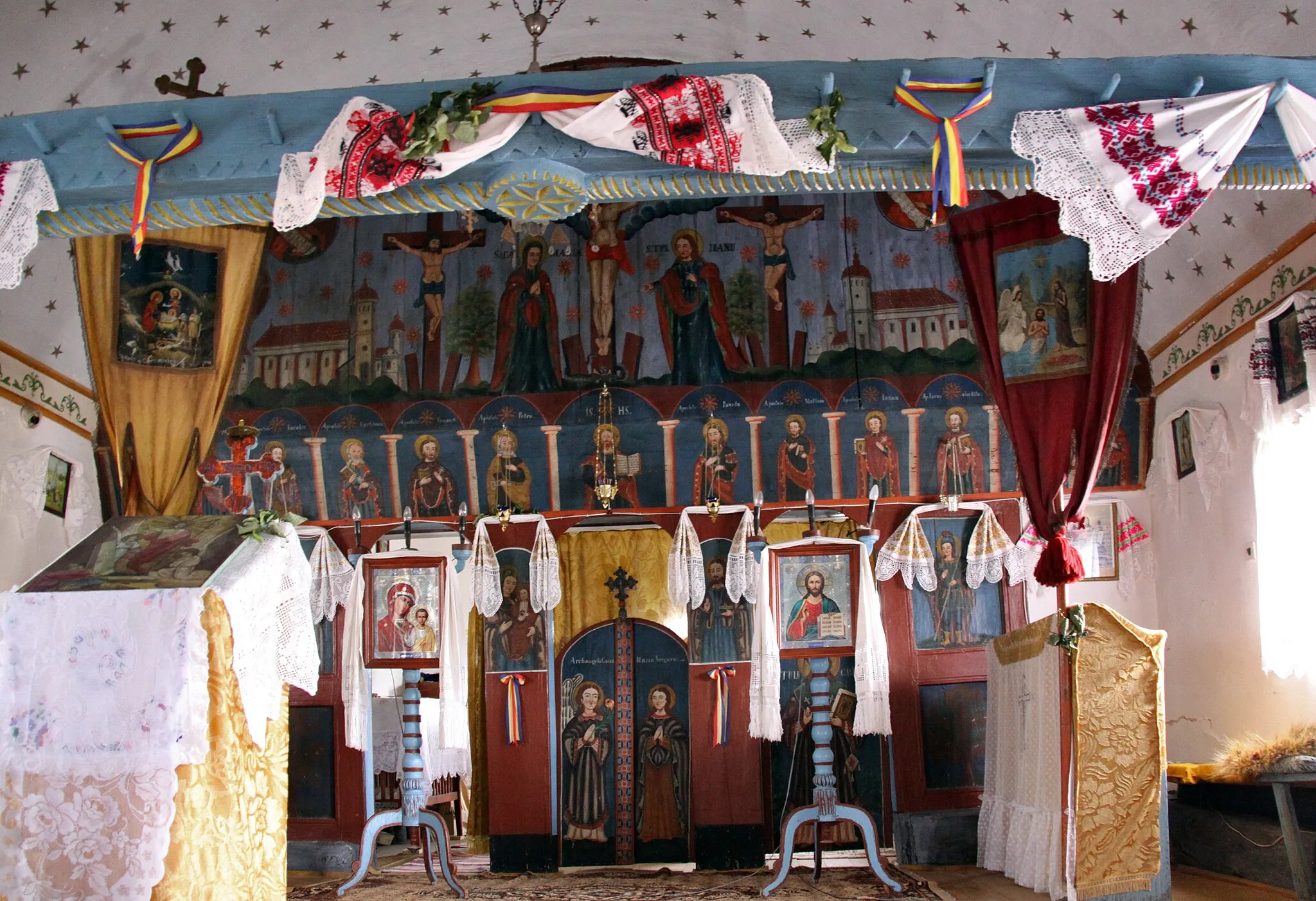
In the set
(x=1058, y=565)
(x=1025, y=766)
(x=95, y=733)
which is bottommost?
(x=1025, y=766)

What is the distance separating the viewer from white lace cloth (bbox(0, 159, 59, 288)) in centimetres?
521

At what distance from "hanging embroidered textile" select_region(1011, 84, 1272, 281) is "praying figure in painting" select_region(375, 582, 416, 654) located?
5.07 metres

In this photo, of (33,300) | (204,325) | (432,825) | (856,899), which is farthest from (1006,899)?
(33,300)

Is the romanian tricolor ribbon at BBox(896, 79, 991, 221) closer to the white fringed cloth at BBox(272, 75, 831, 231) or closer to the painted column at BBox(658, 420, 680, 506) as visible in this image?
the white fringed cloth at BBox(272, 75, 831, 231)

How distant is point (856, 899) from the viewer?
726 cm

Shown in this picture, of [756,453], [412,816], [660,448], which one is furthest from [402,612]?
[756,453]

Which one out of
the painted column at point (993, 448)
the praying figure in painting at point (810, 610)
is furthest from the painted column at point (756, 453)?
the painted column at point (993, 448)

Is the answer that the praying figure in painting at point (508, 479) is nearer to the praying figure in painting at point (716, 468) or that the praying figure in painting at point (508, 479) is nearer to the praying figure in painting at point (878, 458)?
the praying figure in painting at point (716, 468)

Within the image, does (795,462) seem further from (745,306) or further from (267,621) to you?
(267,621)

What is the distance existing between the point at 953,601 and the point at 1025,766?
2093 mm

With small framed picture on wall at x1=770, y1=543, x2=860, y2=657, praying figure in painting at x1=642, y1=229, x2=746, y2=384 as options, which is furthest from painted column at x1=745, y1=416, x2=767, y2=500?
small framed picture on wall at x1=770, y1=543, x2=860, y2=657

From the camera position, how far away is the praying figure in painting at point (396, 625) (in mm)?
8109

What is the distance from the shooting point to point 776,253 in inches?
359

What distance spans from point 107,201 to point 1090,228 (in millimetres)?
4374
